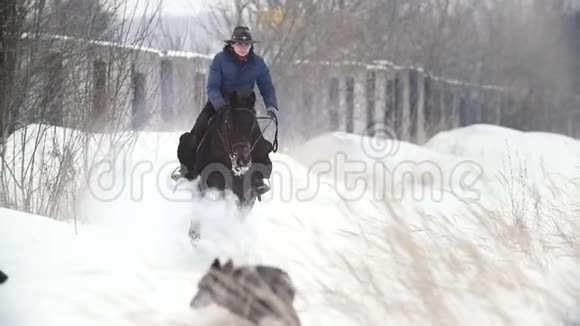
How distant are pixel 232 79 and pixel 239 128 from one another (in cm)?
74

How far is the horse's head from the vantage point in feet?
25.9

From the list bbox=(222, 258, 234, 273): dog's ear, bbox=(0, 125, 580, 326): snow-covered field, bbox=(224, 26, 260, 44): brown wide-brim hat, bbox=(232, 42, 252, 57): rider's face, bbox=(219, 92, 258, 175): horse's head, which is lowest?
bbox=(0, 125, 580, 326): snow-covered field

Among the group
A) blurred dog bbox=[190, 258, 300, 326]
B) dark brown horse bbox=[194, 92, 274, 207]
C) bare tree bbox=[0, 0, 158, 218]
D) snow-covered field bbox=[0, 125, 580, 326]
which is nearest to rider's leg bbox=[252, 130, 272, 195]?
dark brown horse bbox=[194, 92, 274, 207]

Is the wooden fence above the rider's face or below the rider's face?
below

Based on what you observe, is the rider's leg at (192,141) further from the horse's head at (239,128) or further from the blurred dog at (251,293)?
the blurred dog at (251,293)

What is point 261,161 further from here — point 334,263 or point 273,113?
point 334,263

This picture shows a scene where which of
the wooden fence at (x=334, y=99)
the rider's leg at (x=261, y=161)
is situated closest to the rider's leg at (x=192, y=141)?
the rider's leg at (x=261, y=161)

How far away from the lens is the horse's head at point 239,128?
7.91m

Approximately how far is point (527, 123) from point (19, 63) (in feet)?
89.1

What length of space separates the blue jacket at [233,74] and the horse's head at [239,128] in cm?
29

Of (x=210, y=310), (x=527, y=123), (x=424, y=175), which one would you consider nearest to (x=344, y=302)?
(x=210, y=310)

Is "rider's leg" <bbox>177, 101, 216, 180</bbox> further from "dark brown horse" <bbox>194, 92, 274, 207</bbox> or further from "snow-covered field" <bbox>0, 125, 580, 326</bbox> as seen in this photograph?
"snow-covered field" <bbox>0, 125, 580, 326</bbox>

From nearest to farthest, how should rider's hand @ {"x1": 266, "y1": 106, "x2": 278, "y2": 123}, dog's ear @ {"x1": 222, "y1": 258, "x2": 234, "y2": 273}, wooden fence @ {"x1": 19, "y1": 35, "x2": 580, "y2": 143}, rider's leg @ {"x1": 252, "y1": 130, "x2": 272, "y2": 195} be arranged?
dog's ear @ {"x1": 222, "y1": 258, "x2": 234, "y2": 273}
rider's hand @ {"x1": 266, "y1": 106, "x2": 278, "y2": 123}
rider's leg @ {"x1": 252, "y1": 130, "x2": 272, "y2": 195}
wooden fence @ {"x1": 19, "y1": 35, "x2": 580, "y2": 143}

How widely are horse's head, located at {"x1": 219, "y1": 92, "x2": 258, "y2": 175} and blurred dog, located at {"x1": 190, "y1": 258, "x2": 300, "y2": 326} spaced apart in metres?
3.89
